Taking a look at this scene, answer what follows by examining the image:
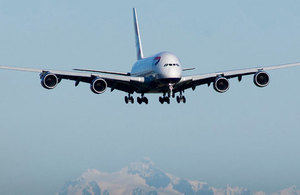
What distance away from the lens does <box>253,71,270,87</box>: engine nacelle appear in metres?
81.3

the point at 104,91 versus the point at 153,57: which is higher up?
the point at 153,57

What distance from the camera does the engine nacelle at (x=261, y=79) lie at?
267 ft

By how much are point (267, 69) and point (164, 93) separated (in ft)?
39.5

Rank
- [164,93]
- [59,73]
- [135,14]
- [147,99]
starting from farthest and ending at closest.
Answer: [135,14] → [147,99] → [164,93] → [59,73]

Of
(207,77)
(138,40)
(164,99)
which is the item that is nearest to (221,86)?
(207,77)

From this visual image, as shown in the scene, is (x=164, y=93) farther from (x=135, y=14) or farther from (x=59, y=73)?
(x=135, y=14)

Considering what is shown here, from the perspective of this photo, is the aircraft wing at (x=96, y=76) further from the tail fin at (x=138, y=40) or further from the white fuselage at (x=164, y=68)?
the tail fin at (x=138, y=40)

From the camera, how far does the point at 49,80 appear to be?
77.6 meters

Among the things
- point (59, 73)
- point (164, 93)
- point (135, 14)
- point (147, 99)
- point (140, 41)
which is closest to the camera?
point (59, 73)

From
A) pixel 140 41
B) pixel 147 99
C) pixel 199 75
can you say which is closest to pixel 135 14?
pixel 140 41

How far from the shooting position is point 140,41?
112 m

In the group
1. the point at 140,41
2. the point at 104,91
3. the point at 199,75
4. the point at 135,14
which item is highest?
the point at 135,14

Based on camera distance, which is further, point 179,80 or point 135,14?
point 135,14

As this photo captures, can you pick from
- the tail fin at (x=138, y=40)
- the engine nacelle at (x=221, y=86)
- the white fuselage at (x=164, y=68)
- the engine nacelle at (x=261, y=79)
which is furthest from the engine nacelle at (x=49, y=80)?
the tail fin at (x=138, y=40)
